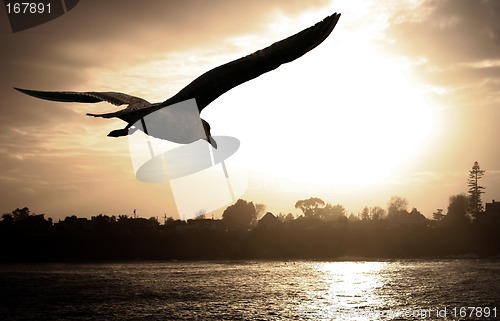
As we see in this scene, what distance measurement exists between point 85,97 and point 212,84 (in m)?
3.79

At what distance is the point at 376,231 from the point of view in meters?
145

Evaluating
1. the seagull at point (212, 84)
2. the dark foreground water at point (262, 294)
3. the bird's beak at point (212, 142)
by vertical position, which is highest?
the seagull at point (212, 84)

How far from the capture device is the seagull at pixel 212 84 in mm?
10008

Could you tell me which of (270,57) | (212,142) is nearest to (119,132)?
(212,142)

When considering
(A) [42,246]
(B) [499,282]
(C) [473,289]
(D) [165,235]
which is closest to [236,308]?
(C) [473,289]

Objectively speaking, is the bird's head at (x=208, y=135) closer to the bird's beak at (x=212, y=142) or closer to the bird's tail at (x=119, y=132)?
the bird's beak at (x=212, y=142)

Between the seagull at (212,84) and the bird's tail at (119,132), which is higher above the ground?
the seagull at (212,84)

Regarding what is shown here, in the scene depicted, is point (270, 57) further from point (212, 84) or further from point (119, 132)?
point (119, 132)

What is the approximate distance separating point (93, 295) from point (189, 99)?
264 ft

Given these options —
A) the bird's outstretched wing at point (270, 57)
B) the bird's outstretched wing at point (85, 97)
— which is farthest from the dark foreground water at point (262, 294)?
the bird's outstretched wing at point (270, 57)

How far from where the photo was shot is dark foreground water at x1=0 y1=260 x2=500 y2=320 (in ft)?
222

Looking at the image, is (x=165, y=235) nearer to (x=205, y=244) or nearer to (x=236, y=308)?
(x=205, y=244)

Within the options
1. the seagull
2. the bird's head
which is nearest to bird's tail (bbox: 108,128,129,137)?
the seagull

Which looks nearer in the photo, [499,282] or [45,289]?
[499,282]
